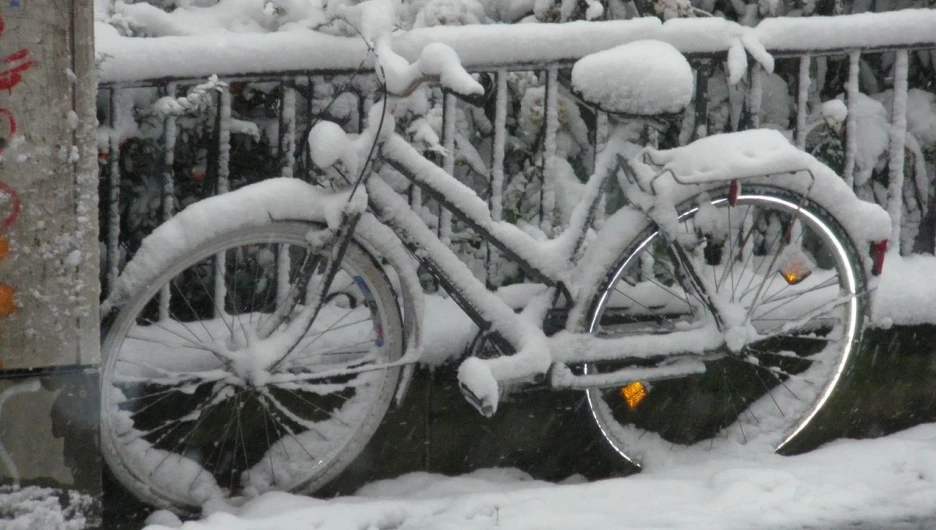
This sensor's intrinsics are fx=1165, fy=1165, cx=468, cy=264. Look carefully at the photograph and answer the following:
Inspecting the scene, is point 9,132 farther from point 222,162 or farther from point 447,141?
point 447,141

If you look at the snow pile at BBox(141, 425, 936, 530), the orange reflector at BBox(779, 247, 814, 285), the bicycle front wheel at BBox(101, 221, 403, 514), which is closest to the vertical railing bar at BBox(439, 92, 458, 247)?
the bicycle front wheel at BBox(101, 221, 403, 514)

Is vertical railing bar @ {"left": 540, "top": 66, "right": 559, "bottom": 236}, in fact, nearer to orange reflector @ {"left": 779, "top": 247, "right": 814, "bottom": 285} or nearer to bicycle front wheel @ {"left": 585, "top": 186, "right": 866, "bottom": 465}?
bicycle front wheel @ {"left": 585, "top": 186, "right": 866, "bottom": 465}

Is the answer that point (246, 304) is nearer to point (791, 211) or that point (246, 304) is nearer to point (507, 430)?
point (507, 430)

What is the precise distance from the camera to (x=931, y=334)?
4.84 metres

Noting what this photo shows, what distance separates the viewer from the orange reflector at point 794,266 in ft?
14.4

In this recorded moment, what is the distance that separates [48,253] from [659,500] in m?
2.13

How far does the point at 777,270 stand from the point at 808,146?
3.07 feet

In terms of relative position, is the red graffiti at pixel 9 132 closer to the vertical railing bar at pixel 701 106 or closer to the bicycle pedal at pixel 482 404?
the bicycle pedal at pixel 482 404

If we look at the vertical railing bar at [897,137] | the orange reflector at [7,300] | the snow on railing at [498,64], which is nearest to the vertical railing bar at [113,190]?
the snow on railing at [498,64]


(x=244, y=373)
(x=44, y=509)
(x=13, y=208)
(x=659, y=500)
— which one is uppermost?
(x=13, y=208)

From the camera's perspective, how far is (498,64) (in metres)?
4.14

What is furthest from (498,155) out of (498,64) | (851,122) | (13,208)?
(13,208)

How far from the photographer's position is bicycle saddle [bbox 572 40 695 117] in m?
3.82

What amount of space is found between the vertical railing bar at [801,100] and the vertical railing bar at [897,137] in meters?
0.36
